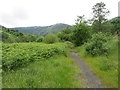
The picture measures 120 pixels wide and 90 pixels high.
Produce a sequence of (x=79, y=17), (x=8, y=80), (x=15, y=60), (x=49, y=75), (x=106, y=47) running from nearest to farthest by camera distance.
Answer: (x=8, y=80)
(x=49, y=75)
(x=15, y=60)
(x=106, y=47)
(x=79, y=17)

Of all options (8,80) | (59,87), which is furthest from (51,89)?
(8,80)

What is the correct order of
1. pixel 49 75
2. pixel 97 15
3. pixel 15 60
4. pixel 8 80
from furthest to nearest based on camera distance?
pixel 97 15
pixel 15 60
pixel 49 75
pixel 8 80

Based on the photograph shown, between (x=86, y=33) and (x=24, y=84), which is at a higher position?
(x=86, y=33)

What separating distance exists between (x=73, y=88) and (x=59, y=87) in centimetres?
50

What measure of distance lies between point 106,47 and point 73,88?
5450 mm

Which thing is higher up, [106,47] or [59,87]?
[106,47]

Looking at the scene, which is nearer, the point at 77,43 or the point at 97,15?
the point at 77,43

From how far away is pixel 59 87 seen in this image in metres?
3.07

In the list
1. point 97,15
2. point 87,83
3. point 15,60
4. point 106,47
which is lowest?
point 87,83

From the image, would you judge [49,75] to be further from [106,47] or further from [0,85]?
[106,47]

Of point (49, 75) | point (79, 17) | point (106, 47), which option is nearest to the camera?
point (49, 75)

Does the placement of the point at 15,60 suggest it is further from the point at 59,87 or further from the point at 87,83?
the point at 87,83

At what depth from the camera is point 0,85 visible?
3129mm

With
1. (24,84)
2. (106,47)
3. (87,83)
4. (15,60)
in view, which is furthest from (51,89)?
(106,47)
